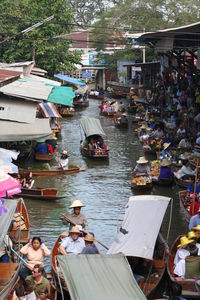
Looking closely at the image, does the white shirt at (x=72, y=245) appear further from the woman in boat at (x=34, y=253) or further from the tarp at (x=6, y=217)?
the tarp at (x=6, y=217)

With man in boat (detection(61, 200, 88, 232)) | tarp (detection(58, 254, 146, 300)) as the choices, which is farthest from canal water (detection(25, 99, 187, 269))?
tarp (detection(58, 254, 146, 300))

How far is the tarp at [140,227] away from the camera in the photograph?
11.4 metres

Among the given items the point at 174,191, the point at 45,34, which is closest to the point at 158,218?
the point at 174,191

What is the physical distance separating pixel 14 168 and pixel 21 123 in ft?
16.1

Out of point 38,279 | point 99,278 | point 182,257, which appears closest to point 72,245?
point 38,279

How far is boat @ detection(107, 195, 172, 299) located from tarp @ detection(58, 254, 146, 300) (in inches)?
64.0

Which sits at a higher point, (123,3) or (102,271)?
(123,3)

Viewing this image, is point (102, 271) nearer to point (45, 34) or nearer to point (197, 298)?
point (197, 298)

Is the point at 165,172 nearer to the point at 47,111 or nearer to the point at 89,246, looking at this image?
the point at 89,246

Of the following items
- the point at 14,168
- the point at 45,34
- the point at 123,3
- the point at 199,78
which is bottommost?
the point at 14,168

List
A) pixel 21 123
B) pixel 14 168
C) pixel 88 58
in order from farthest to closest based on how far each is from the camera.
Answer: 1. pixel 88 58
2. pixel 21 123
3. pixel 14 168

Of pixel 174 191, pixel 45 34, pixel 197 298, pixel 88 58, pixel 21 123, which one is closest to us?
pixel 197 298

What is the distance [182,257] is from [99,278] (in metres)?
2.53

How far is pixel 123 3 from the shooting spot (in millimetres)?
45906
